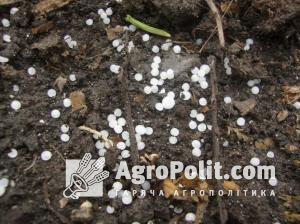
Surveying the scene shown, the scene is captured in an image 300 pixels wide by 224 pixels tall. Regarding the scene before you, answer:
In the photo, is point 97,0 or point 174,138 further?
point 97,0

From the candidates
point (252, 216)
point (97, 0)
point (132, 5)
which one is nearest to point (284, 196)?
point (252, 216)

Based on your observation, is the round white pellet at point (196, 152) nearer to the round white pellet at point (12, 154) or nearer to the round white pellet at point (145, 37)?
the round white pellet at point (145, 37)

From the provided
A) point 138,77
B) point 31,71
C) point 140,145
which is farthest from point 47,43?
point 140,145

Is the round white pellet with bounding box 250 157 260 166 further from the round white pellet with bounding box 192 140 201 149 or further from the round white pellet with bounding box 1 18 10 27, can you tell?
the round white pellet with bounding box 1 18 10 27

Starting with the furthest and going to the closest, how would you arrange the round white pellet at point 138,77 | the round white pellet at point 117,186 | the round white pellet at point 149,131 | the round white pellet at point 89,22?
the round white pellet at point 89,22 < the round white pellet at point 138,77 < the round white pellet at point 149,131 < the round white pellet at point 117,186

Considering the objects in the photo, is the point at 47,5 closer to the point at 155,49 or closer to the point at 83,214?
the point at 155,49

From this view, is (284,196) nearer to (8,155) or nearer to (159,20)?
(159,20)

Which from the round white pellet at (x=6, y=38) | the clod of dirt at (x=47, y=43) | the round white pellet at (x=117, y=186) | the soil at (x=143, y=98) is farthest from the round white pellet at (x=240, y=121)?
the round white pellet at (x=6, y=38)
